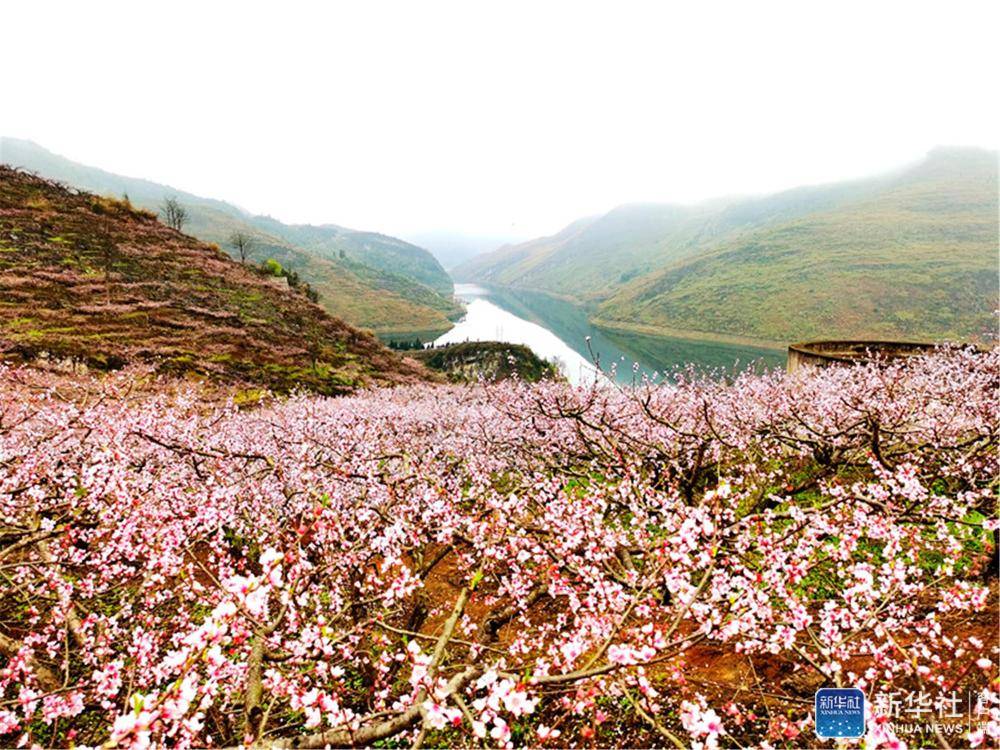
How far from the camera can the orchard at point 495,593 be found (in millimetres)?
4043

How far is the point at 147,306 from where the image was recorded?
43.8 metres

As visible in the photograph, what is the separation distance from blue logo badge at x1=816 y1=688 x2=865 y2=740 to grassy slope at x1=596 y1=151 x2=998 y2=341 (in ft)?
418

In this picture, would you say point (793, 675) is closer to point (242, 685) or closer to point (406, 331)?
point (242, 685)

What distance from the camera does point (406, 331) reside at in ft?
478

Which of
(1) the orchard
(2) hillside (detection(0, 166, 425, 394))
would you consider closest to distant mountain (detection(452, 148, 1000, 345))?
(2) hillside (detection(0, 166, 425, 394))

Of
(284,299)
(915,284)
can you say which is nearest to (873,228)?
(915,284)

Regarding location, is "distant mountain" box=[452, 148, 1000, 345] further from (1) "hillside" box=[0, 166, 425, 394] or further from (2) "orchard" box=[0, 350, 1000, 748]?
(2) "orchard" box=[0, 350, 1000, 748]

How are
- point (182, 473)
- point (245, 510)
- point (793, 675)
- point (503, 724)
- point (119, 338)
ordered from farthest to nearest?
1. point (119, 338)
2. point (182, 473)
3. point (245, 510)
4. point (793, 675)
5. point (503, 724)

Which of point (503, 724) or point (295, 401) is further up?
point (503, 724)

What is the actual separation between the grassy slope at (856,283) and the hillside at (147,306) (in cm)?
11709

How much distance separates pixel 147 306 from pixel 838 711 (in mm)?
55610

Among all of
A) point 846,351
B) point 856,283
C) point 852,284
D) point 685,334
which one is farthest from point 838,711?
point 856,283

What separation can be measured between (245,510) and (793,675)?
1245cm

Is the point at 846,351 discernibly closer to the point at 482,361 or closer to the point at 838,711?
the point at 838,711
